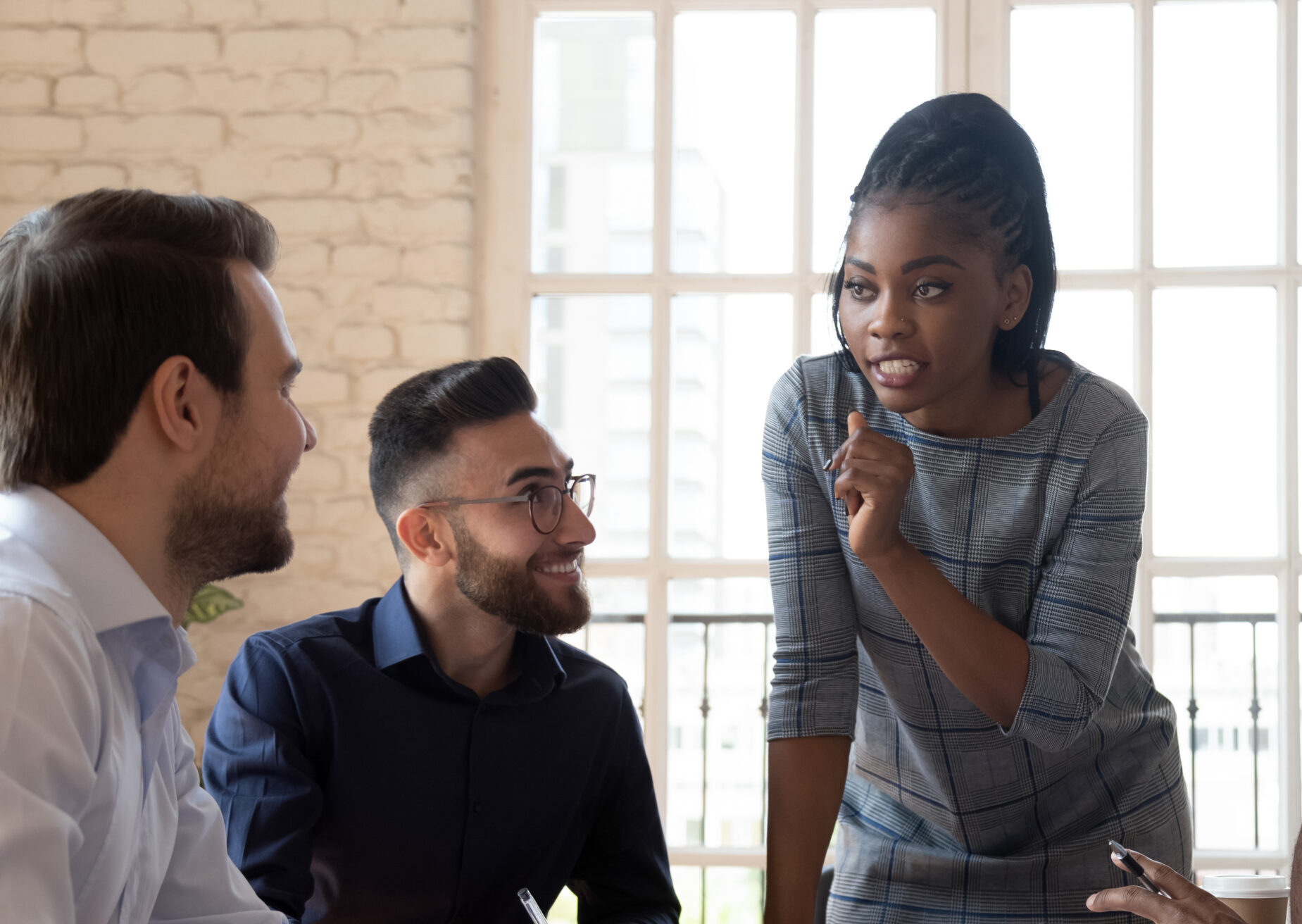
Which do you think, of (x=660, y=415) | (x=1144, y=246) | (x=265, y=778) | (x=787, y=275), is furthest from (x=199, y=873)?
(x=1144, y=246)

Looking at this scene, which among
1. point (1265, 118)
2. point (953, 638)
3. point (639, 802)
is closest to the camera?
point (953, 638)

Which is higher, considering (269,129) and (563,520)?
(269,129)

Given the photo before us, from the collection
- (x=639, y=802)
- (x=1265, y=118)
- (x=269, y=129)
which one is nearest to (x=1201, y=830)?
(x=1265, y=118)

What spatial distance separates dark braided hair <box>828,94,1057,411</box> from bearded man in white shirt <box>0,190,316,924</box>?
0.60m

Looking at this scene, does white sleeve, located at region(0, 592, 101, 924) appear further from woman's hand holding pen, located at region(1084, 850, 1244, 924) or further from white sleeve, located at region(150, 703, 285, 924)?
woman's hand holding pen, located at region(1084, 850, 1244, 924)

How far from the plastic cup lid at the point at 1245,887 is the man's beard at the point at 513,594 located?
2.59ft

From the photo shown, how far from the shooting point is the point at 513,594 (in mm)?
1521

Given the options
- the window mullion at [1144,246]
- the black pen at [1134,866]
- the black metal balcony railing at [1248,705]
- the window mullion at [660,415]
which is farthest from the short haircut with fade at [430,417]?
the black metal balcony railing at [1248,705]

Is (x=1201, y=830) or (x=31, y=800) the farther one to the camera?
(x=1201, y=830)

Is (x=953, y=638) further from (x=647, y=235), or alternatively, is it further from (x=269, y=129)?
(x=269, y=129)

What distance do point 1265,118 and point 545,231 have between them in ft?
5.82

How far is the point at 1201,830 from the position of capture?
114 inches

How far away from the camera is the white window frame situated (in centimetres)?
274

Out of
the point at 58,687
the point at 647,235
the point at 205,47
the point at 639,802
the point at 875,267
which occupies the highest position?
the point at 205,47
